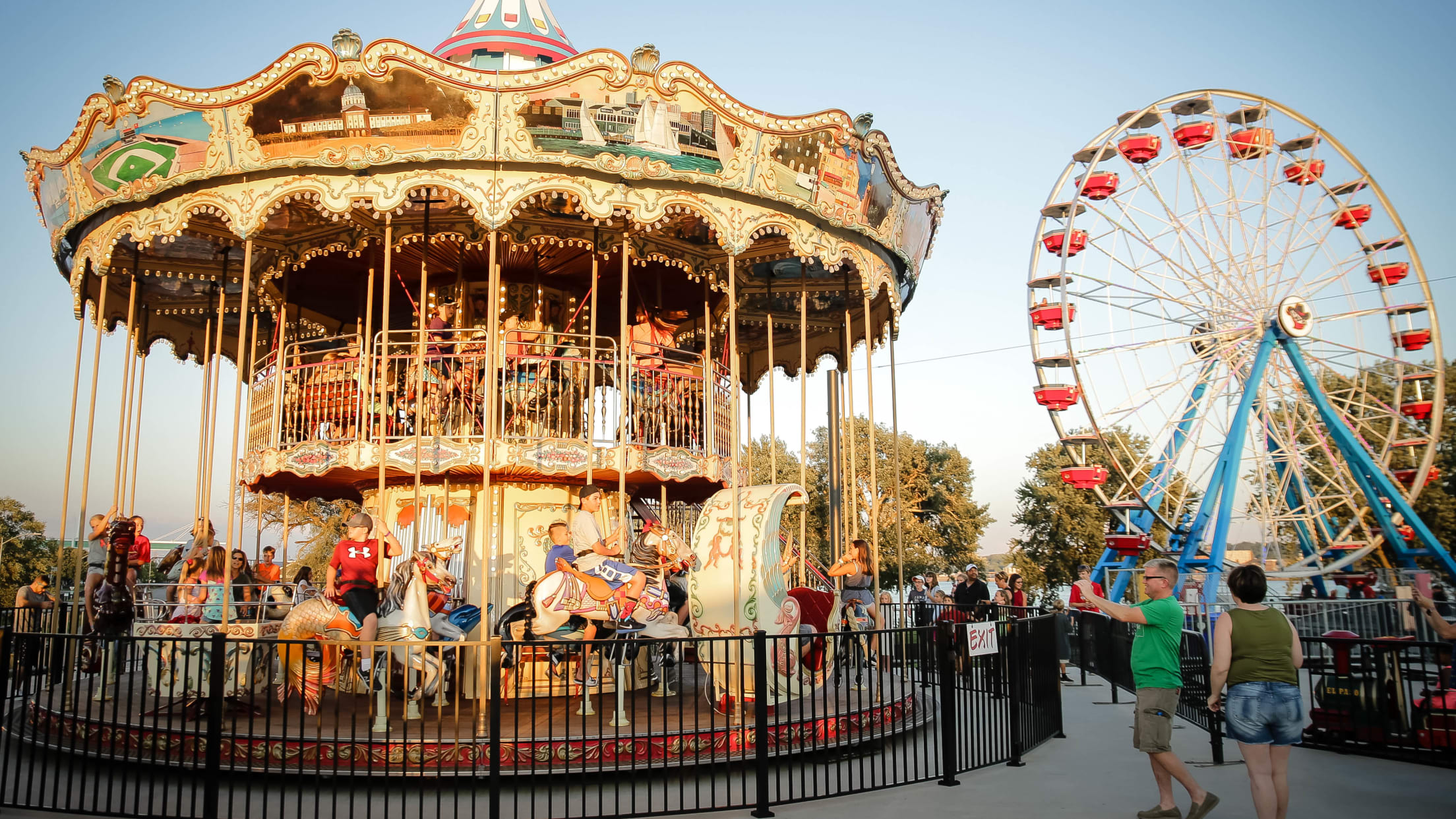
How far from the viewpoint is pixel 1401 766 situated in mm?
8016

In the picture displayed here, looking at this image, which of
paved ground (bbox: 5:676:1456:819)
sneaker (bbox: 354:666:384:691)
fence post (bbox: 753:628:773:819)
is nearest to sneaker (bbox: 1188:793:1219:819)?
paved ground (bbox: 5:676:1456:819)

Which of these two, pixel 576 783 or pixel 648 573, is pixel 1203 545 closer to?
pixel 648 573

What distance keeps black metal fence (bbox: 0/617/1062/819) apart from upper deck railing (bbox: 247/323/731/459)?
106 inches

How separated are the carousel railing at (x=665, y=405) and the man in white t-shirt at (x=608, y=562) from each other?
7.82 feet

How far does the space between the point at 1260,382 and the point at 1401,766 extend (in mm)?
17009

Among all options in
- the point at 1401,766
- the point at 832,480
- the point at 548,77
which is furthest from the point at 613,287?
the point at 1401,766

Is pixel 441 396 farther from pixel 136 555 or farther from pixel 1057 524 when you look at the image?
pixel 1057 524

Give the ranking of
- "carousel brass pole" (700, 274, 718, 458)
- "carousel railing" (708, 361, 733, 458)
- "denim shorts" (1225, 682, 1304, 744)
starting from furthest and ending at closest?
"carousel railing" (708, 361, 733, 458)
"carousel brass pole" (700, 274, 718, 458)
"denim shorts" (1225, 682, 1304, 744)

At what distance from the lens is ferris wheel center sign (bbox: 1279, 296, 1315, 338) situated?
75.0ft

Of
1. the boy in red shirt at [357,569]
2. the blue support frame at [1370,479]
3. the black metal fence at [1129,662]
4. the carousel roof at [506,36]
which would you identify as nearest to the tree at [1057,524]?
the blue support frame at [1370,479]

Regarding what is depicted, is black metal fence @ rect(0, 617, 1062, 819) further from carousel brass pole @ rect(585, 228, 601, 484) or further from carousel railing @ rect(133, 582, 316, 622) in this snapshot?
carousel brass pole @ rect(585, 228, 601, 484)

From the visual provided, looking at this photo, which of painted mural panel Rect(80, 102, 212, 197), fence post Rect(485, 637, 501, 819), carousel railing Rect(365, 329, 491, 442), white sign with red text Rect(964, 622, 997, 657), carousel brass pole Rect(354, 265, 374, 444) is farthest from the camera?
carousel railing Rect(365, 329, 491, 442)

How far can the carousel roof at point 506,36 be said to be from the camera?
51.9ft

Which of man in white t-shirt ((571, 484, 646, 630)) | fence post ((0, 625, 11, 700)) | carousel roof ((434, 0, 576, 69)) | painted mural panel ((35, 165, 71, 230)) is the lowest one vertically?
fence post ((0, 625, 11, 700))
